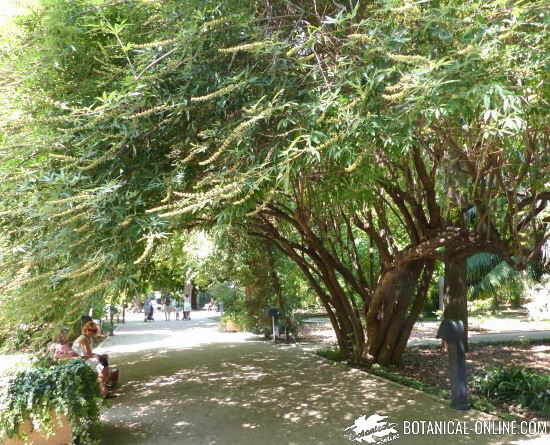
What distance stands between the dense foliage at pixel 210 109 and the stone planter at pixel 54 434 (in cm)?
126

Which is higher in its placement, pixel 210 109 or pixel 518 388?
pixel 210 109

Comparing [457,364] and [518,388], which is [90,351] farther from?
[518,388]

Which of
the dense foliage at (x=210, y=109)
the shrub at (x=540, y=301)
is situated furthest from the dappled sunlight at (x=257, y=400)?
the shrub at (x=540, y=301)

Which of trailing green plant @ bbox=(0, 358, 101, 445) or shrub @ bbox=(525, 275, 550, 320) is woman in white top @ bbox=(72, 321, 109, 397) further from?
shrub @ bbox=(525, 275, 550, 320)

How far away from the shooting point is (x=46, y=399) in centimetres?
567

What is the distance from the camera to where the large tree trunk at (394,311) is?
10742 mm

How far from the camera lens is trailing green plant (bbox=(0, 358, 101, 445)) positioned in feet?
18.4

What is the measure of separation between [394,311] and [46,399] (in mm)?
7627

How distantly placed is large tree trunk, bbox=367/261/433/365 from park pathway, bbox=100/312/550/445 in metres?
1.02

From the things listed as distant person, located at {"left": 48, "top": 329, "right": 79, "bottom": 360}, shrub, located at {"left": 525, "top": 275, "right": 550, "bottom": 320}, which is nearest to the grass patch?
distant person, located at {"left": 48, "top": 329, "right": 79, "bottom": 360}

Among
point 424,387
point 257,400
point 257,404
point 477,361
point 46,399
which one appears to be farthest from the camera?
point 477,361

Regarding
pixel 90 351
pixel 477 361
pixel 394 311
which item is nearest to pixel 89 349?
pixel 90 351

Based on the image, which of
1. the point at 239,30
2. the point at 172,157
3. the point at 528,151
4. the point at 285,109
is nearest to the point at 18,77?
the point at 172,157

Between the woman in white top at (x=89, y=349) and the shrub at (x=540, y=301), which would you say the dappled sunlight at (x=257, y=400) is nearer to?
the woman in white top at (x=89, y=349)
